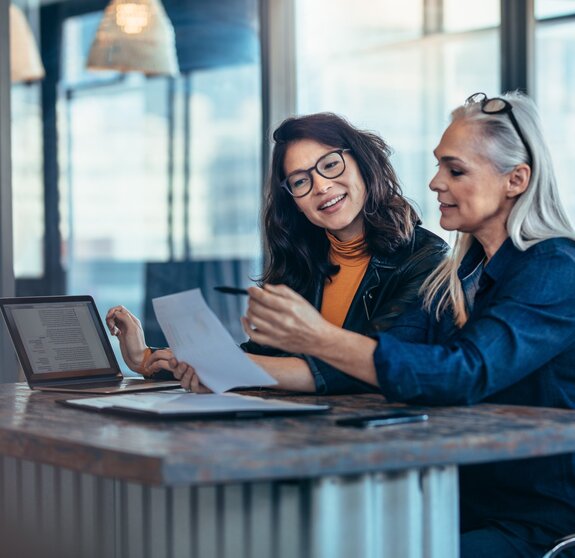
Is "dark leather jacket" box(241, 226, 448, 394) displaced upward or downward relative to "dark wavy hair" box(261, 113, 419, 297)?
downward

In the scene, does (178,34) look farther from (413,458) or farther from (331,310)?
(413,458)

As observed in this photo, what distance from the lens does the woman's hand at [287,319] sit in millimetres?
1734

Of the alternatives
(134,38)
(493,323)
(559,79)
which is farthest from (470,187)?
(134,38)

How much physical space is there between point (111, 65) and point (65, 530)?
120 inches

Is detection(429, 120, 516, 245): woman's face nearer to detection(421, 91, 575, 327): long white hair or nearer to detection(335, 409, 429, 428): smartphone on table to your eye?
detection(421, 91, 575, 327): long white hair

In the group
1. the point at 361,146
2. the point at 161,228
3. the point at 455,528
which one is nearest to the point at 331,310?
the point at 361,146

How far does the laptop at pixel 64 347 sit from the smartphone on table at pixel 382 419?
29.2 inches

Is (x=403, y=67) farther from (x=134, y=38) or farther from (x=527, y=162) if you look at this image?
(x=527, y=162)

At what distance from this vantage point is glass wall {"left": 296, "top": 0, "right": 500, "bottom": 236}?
465 cm

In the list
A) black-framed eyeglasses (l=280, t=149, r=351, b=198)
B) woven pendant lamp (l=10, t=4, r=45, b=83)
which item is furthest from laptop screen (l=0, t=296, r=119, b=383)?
woven pendant lamp (l=10, t=4, r=45, b=83)

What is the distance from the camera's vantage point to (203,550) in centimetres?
156

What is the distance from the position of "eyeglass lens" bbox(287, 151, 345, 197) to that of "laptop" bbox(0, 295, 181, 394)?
605mm

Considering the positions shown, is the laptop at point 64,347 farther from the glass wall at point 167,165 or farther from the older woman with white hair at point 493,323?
the glass wall at point 167,165

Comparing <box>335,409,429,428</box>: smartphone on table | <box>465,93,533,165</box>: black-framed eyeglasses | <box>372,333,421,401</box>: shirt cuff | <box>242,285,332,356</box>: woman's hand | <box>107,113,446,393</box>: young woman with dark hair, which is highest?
<box>465,93,533,165</box>: black-framed eyeglasses
